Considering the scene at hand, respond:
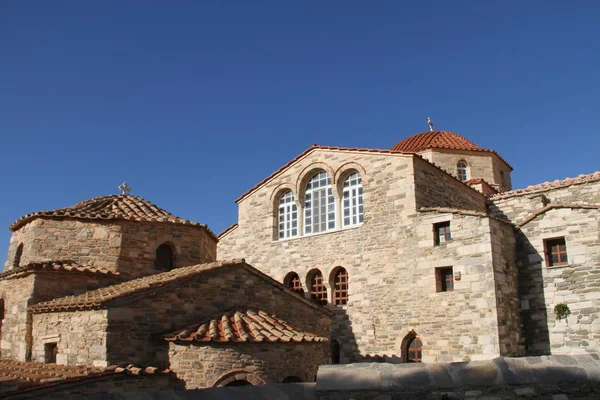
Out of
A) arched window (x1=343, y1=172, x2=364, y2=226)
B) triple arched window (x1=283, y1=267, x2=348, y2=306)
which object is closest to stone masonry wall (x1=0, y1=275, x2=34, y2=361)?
triple arched window (x1=283, y1=267, x2=348, y2=306)

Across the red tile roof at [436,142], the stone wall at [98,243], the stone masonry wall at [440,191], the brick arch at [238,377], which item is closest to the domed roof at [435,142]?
the red tile roof at [436,142]

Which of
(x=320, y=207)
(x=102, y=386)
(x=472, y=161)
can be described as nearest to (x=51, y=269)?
(x=102, y=386)

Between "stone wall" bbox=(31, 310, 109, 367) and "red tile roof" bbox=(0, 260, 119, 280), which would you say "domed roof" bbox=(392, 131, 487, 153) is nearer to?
"red tile roof" bbox=(0, 260, 119, 280)

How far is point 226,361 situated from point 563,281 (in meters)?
10.6

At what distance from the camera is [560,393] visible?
414cm

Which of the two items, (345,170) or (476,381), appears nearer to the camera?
(476,381)

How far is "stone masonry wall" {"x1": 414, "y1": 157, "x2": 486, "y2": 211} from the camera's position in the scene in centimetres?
1655

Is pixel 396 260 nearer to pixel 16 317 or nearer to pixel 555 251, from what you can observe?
pixel 555 251

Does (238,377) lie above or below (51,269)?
below

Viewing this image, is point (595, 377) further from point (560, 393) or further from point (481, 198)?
point (481, 198)

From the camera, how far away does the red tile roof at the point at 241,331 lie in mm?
10586

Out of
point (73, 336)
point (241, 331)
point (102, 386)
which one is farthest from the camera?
point (73, 336)

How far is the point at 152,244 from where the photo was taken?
15.4m

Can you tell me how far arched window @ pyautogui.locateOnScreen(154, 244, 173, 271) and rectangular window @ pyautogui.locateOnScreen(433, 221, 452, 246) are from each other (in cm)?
807
